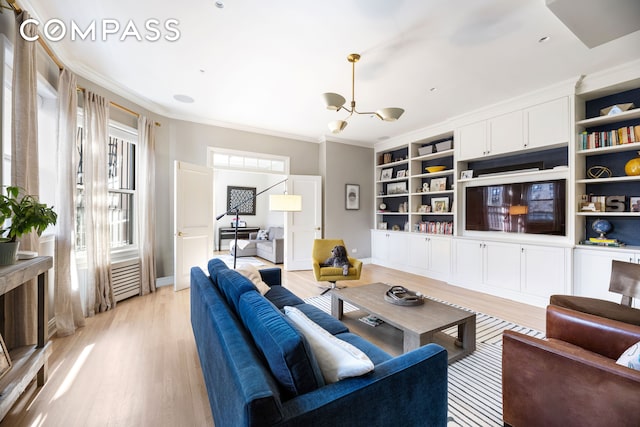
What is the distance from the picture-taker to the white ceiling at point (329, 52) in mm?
2119

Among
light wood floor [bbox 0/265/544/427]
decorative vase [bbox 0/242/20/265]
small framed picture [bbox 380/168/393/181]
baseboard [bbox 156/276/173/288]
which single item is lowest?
light wood floor [bbox 0/265/544/427]

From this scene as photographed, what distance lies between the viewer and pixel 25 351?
1.81m

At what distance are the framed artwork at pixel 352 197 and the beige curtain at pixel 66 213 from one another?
455 centimetres

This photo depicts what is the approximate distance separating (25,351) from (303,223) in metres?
4.20

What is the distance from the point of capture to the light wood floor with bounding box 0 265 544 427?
1.59 m

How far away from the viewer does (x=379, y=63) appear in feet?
9.39

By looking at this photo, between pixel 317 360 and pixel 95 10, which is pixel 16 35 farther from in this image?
pixel 317 360

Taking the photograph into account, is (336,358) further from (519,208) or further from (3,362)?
(519,208)

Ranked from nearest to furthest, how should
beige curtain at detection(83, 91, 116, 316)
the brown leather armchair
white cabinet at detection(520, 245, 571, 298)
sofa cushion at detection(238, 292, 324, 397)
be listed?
sofa cushion at detection(238, 292, 324, 397) < the brown leather armchair < beige curtain at detection(83, 91, 116, 316) < white cabinet at detection(520, 245, 571, 298)

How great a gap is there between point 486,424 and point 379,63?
10.5 ft

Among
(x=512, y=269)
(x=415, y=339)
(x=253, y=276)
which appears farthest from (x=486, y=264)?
(x=253, y=276)

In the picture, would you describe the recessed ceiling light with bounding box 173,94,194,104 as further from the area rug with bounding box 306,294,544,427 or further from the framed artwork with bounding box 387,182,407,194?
the area rug with bounding box 306,294,544,427

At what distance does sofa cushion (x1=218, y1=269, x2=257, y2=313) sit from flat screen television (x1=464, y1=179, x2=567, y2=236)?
13.2 ft

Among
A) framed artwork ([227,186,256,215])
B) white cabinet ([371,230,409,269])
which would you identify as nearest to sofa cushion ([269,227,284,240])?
framed artwork ([227,186,256,215])
